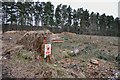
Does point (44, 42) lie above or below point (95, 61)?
above

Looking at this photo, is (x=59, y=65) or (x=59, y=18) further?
(x=59, y=18)

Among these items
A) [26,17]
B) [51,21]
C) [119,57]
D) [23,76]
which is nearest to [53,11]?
[51,21]

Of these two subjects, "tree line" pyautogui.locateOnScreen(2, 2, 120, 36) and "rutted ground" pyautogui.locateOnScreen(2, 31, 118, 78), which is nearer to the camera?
"rutted ground" pyautogui.locateOnScreen(2, 31, 118, 78)

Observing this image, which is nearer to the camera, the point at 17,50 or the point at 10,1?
the point at 17,50

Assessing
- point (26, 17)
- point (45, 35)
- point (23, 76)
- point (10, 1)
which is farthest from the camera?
point (26, 17)

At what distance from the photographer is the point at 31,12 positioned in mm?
33125

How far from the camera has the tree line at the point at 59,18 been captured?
30.6 m

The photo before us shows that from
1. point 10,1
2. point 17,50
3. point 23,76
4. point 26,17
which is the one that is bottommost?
point 23,76

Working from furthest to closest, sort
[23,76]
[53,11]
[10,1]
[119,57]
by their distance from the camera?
[53,11] < [10,1] < [119,57] < [23,76]

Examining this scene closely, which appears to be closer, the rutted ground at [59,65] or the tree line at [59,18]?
the rutted ground at [59,65]

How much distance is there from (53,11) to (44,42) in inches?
1046

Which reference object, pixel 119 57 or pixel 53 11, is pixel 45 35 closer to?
pixel 119 57

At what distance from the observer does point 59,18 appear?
36344 millimetres

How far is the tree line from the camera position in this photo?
30.6m
